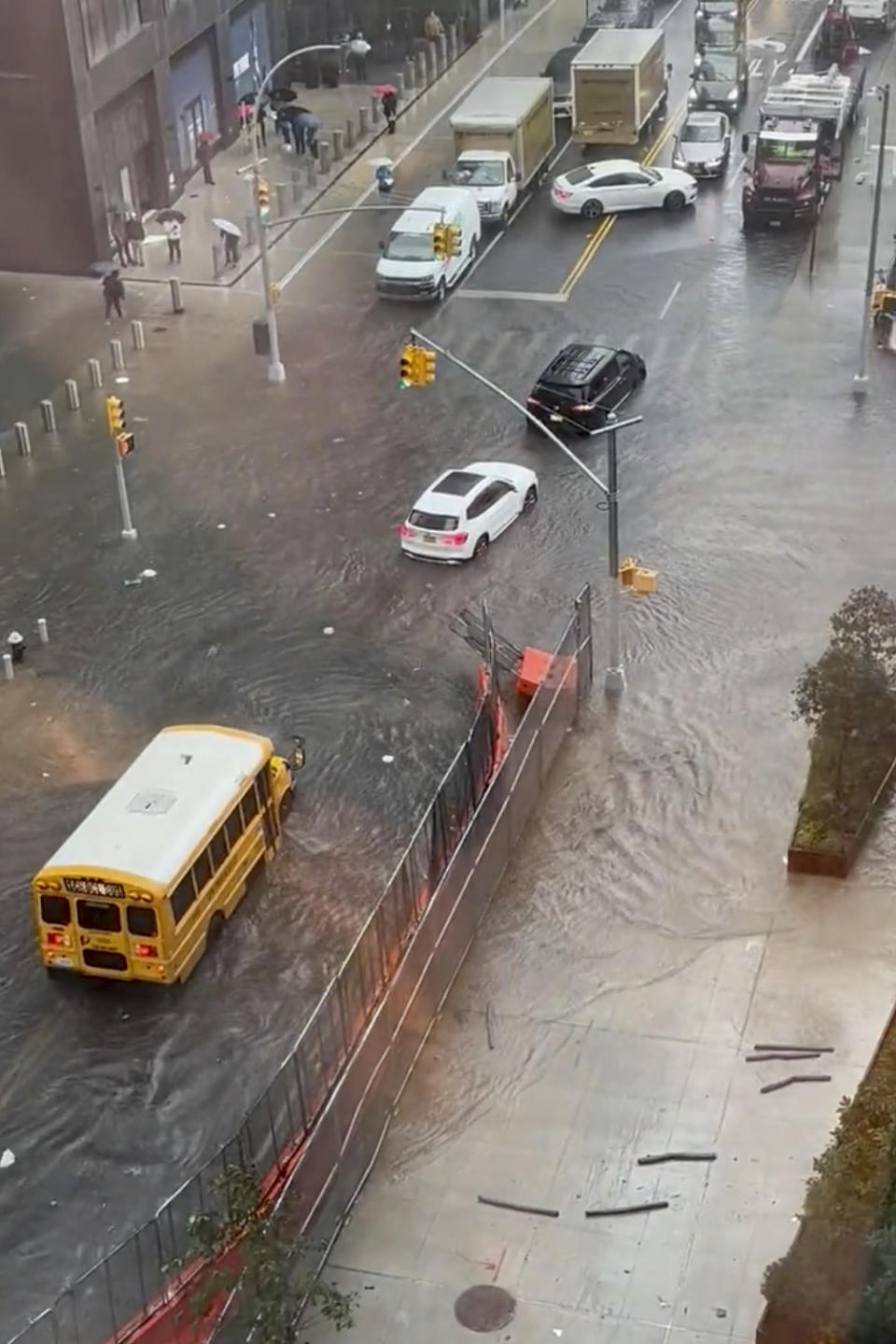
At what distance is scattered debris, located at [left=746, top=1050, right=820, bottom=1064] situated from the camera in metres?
22.4

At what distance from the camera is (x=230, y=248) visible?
153ft

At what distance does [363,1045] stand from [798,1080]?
16.1ft

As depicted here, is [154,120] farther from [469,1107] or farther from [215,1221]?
[215,1221]

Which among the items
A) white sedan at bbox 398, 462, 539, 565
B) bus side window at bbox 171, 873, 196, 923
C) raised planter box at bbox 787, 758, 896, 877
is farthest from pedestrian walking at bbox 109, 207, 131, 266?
raised planter box at bbox 787, 758, 896, 877

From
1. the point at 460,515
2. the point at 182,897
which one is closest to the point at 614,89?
the point at 460,515

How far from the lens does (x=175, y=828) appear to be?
78.6 feet

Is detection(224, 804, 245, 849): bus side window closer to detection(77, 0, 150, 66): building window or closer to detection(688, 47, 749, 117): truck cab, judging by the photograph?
detection(77, 0, 150, 66): building window

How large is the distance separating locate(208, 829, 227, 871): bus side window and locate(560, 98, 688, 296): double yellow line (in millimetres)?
23274

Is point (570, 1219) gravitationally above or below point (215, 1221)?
below

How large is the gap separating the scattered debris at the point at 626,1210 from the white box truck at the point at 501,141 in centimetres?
3210

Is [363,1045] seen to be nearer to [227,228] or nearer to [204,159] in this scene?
[227,228]

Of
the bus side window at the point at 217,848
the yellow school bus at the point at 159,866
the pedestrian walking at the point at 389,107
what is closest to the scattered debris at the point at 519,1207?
the yellow school bus at the point at 159,866

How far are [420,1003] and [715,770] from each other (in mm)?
6827

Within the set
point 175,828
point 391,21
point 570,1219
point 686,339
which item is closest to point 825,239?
point 686,339
